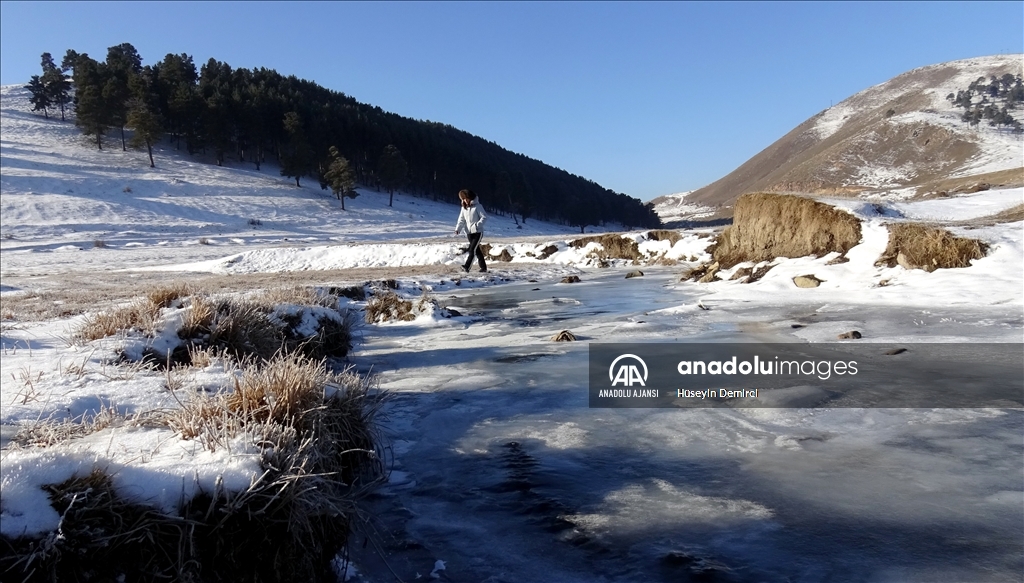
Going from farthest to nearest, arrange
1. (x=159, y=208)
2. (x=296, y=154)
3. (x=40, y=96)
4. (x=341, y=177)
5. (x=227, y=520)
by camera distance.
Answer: (x=40, y=96) → (x=296, y=154) → (x=341, y=177) → (x=159, y=208) → (x=227, y=520)

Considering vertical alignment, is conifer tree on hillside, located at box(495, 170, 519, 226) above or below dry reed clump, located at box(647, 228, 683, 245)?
above

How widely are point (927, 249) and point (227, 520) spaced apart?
1185 cm

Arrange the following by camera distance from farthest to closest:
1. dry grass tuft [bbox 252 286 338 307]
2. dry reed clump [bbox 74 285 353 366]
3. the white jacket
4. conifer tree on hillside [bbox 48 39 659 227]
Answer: conifer tree on hillside [bbox 48 39 659 227] < the white jacket < dry grass tuft [bbox 252 286 338 307] < dry reed clump [bbox 74 285 353 366]

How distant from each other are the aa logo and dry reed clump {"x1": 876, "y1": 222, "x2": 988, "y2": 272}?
7.01 metres

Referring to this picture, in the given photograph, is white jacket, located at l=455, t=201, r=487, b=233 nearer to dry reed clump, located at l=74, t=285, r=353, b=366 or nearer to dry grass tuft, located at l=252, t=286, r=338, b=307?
dry grass tuft, located at l=252, t=286, r=338, b=307

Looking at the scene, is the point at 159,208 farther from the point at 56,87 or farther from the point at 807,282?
the point at 807,282

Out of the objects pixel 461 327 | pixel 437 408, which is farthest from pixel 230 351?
pixel 461 327

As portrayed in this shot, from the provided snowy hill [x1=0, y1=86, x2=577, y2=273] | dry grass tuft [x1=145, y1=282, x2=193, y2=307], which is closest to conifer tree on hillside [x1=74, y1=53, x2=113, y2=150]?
snowy hill [x1=0, y1=86, x2=577, y2=273]

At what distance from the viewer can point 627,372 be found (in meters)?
6.21

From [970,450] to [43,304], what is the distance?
12966 mm

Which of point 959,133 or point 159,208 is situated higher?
point 959,133

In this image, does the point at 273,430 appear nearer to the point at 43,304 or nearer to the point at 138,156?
the point at 43,304

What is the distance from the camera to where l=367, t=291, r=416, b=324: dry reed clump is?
10.9 meters

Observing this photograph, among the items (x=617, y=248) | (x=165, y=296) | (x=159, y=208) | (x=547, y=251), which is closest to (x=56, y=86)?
(x=159, y=208)
